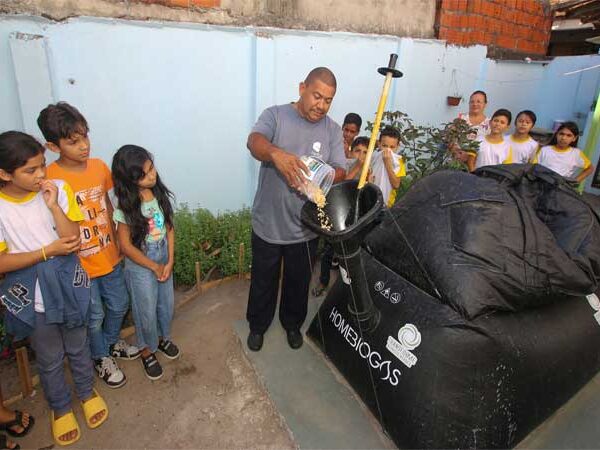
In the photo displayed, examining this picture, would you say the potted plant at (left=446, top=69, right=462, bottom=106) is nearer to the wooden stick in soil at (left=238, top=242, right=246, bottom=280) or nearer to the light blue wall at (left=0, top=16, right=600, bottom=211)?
the light blue wall at (left=0, top=16, right=600, bottom=211)

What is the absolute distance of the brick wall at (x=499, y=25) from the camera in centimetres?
529

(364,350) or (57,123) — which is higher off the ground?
(57,123)

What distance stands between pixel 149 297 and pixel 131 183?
723 millimetres

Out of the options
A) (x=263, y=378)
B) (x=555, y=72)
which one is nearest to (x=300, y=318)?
(x=263, y=378)

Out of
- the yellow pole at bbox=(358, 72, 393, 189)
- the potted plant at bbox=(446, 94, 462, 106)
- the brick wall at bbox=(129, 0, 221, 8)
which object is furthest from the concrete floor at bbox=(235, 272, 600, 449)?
the potted plant at bbox=(446, 94, 462, 106)

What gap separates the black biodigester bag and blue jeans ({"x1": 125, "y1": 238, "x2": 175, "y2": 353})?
1236 mm

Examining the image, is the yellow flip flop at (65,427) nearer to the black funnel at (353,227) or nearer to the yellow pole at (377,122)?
the black funnel at (353,227)

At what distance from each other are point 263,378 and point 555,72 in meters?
8.02

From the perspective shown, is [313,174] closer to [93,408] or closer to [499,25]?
[93,408]

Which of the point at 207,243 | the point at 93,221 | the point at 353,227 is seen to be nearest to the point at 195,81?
the point at 207,243

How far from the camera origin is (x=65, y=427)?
2.10 meters

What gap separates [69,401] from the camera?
2.14m

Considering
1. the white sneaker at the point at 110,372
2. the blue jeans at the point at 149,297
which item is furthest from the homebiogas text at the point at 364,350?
the white sneaker at the point at 110,372

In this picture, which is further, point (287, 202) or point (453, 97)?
point (453, 97)
